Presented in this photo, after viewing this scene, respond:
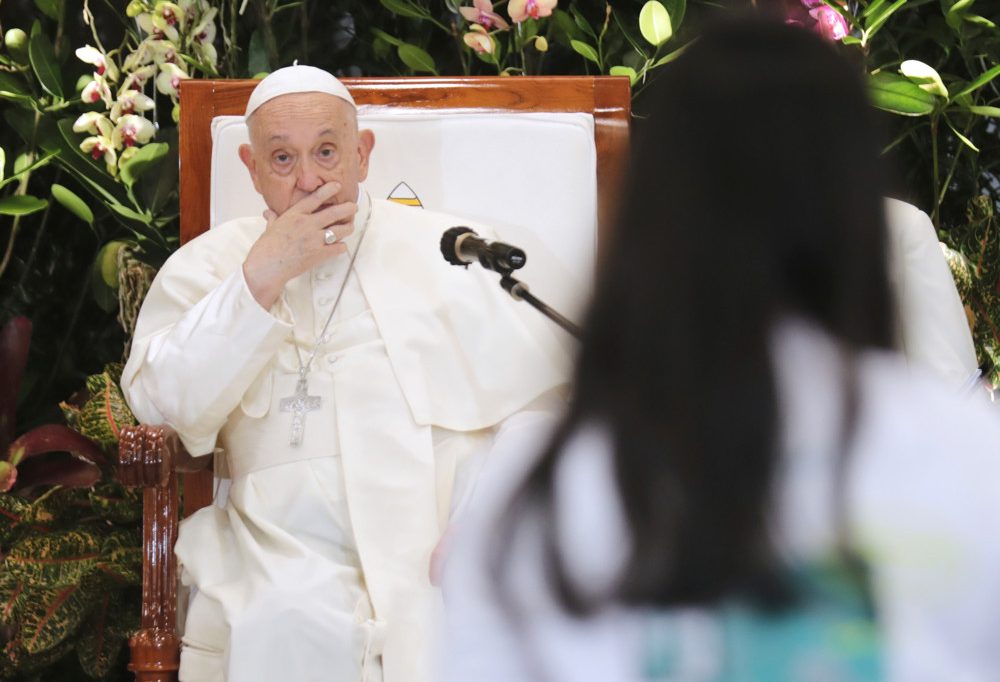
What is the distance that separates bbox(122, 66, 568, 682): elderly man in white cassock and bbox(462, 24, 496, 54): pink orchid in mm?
888

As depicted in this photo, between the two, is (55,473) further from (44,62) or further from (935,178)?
(935,178)

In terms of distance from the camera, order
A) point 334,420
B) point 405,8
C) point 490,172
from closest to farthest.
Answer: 1. point 334,420
2. point 490,172
3. point 405,8

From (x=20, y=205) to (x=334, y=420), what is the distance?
64.7 inches

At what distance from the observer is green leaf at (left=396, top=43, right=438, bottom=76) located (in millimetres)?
4379

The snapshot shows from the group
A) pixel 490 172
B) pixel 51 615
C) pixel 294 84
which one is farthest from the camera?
pixel 51 615

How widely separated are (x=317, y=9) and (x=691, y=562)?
4.04 metres

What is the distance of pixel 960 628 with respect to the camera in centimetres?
126

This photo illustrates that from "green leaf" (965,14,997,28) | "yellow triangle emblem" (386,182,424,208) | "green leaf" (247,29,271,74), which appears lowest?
"yellow triangle emblem" (386,182,424,208)

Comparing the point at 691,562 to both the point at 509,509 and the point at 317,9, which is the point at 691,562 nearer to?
the point at 509,509

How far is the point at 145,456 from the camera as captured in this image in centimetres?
283

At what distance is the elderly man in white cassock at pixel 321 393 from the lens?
2797mm

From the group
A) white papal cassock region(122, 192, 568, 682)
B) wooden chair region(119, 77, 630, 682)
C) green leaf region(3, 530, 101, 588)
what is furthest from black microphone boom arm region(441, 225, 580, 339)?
green leaf region(3, 530, 101, 588)

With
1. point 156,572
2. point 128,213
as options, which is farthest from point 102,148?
point 156,572

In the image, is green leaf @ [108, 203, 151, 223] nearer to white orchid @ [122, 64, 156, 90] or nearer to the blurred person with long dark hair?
white orchid @ [122, 64, 156, 90]
